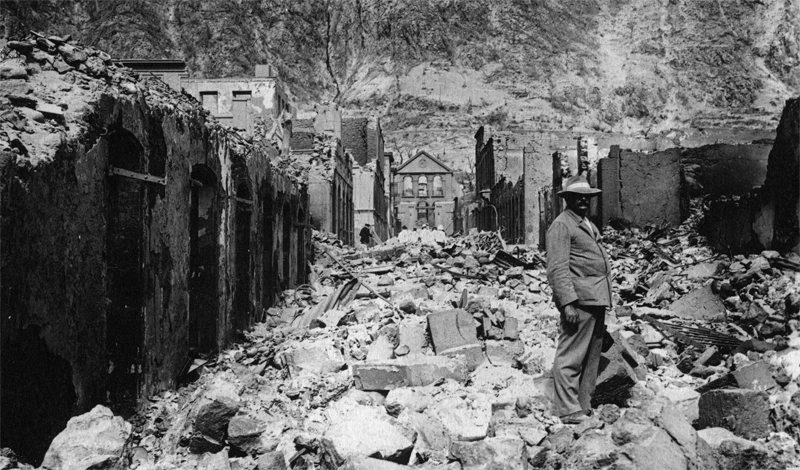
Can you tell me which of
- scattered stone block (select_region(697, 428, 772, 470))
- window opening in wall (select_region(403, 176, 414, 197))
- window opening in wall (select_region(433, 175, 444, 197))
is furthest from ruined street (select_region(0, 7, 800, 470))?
window opening in wall (select_region(403, 176, 414, 197))

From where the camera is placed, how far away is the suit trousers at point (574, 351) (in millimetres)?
5125

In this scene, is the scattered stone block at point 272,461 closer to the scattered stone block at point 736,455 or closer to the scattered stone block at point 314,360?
the scattered stone block at point 314,360

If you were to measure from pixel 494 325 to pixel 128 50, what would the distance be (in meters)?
74.6

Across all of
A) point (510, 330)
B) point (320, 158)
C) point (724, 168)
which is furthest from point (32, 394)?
point (320, 158)

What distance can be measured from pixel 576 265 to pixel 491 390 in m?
2.05

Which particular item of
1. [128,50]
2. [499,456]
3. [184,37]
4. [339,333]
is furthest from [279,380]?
[184,37]

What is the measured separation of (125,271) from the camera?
629cm

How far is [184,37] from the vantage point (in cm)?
7856

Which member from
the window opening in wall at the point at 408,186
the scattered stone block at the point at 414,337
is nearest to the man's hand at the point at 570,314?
the scattered stone block at the point at 414,337

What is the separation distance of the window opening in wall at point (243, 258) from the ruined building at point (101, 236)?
501 millimetres

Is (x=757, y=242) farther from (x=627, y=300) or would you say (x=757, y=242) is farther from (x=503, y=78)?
(x=503, y=78)

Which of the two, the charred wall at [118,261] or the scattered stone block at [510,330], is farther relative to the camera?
the scattered stone block at [510,330]

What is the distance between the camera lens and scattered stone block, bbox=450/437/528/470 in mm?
4391

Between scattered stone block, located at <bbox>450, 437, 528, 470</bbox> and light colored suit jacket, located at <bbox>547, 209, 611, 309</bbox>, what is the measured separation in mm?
1209
